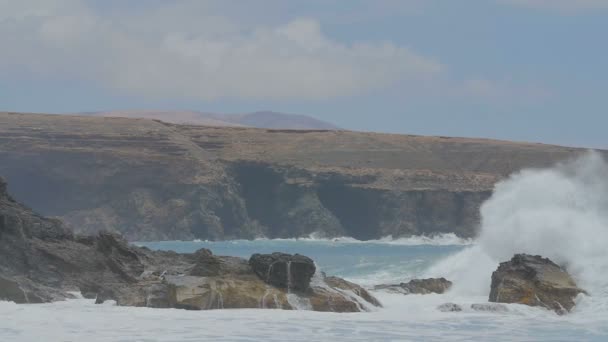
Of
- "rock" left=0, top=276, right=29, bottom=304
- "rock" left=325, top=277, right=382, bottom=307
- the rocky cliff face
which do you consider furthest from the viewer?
the rocky cliff face

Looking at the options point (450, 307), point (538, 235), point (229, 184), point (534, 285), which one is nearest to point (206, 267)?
point (450, 307)

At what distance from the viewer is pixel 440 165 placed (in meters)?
140

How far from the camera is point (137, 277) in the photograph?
30281 millimetres

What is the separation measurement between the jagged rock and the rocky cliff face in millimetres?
91701

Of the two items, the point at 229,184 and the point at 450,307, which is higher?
the point at 450,307

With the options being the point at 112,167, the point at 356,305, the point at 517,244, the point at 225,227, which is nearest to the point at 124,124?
the point at 112,167

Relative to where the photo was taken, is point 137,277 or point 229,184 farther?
point 229,184

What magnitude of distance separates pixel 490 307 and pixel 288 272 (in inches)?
197

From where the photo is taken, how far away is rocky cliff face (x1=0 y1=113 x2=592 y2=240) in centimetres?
12800

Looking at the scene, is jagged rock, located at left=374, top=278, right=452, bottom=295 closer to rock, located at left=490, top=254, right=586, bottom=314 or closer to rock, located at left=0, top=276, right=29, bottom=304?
rock, located at left=490, top=254, right=586, bottom=314

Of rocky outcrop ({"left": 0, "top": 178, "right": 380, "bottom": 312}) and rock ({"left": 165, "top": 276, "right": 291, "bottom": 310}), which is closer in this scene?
rock ({"left": 165, "top": 276, "right": 291, "bottom": 310})

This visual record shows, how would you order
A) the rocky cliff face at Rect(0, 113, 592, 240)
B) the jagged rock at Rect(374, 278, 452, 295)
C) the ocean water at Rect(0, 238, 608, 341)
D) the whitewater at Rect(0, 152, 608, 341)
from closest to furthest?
1. the ocean water at Rect(0, 238, 608, 341)
2. the whitewater at Rect(0, 152, 608, 341)
3. the jagged rock at Rect(374, 278, 452, 295)
4. the rocky cliff face at Rect(0, 113, 592, 240)

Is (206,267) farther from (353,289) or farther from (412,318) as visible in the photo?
(412,318)

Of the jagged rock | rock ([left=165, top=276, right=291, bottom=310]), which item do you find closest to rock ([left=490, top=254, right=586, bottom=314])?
the jagged rock
